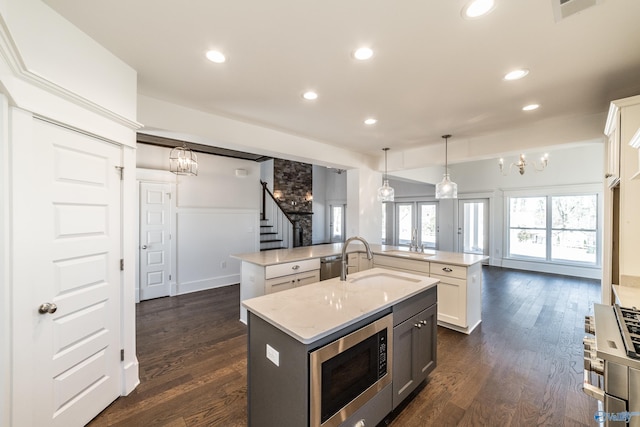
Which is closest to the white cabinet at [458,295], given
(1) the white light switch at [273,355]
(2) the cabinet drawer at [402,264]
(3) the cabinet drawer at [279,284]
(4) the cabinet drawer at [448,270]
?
(4) the cabinet drawer at [448,270]

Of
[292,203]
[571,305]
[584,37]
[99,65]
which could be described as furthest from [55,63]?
[292,203]

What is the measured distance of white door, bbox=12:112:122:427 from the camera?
1.43 meters

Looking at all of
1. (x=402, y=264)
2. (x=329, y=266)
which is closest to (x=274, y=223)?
(x=329, y=266)

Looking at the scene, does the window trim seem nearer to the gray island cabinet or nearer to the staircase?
the staircase

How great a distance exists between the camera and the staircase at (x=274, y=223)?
6883 mm

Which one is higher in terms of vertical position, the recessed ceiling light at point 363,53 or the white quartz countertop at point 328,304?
the recessed ceiling light at point 363,53

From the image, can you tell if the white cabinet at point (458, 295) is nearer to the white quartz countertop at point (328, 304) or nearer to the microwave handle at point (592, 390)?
the white quartz countertop at point (328, 304)

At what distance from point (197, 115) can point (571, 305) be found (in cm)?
615

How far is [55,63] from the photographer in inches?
61.4

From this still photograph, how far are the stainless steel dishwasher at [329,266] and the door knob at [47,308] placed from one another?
263cm

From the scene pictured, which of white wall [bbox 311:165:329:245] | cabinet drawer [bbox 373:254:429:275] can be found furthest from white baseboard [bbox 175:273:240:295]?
white wall [bbox 311:165:329:245]

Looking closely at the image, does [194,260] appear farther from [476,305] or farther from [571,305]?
[571,305]

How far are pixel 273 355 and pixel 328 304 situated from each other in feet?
1.41

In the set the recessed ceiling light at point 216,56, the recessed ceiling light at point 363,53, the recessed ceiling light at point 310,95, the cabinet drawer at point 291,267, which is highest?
the recessed ceiling light at point 310,95
